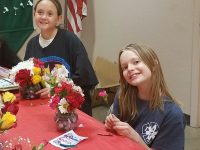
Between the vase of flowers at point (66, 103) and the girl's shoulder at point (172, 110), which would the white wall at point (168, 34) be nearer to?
the girl's shoulder at point (172, 110)

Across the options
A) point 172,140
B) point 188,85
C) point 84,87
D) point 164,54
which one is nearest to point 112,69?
point 164,54

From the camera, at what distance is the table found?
1.64 meters

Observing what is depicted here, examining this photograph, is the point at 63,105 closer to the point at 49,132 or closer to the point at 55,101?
the point at 55,101

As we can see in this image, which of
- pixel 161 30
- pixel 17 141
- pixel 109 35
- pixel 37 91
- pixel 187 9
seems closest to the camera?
pixel 17 141

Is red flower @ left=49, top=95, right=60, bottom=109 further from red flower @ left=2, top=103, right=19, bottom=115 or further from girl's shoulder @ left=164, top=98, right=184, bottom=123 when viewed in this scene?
girl's shoulder @ left=164, top=98, right=184, bottom=123

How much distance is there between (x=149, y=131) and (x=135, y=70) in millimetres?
304

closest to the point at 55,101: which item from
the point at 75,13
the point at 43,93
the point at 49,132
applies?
the point at 49,132

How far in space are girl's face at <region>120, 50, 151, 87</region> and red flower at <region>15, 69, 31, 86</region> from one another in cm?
65

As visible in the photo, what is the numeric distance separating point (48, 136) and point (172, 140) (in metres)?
0.57

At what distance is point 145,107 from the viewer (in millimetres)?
1874

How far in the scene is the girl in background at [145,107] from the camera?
1749 mm

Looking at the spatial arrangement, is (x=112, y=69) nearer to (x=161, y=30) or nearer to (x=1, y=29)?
(x=161, y=30)

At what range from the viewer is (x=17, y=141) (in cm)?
170

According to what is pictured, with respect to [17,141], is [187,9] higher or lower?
higher
